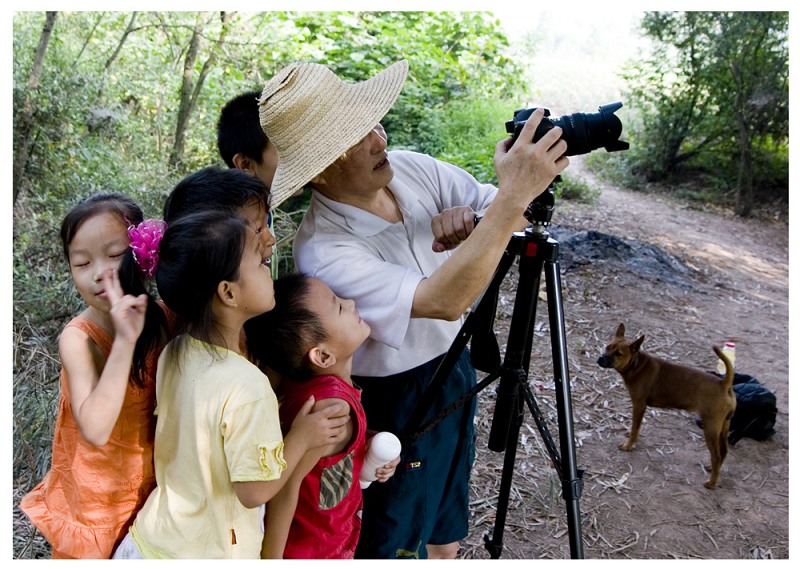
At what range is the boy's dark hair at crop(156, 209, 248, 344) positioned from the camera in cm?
130

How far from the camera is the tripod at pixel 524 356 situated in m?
1.58

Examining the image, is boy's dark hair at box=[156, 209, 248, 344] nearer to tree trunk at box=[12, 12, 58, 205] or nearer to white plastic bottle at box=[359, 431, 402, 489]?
white plastic bottle at box=[359, 431, 402, 489]

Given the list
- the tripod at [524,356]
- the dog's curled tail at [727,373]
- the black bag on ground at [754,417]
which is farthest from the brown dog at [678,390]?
the tripod at [524,356]

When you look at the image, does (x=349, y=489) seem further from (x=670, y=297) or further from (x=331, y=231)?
(x=670, y=297)

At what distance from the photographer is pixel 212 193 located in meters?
1.48

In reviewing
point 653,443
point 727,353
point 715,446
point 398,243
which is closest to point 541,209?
point 398,243

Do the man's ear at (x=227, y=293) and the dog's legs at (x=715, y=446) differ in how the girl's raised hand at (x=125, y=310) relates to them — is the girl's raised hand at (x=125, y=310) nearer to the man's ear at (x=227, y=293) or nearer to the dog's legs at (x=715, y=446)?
the man's ear at (x=227, y=293)

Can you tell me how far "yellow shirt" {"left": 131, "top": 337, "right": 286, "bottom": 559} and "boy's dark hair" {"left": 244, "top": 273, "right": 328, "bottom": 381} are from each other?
0.18m

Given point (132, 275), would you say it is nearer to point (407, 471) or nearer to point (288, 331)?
point (288, 331)

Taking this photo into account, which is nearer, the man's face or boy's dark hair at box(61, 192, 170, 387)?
boy's dark hair at box(61, 192, 170, 387)

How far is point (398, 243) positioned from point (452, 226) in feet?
0.52

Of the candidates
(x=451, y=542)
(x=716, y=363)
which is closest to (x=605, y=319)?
(x=716, y=363)

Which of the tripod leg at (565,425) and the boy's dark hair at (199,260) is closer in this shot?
the boy's dark hair at (199,260)

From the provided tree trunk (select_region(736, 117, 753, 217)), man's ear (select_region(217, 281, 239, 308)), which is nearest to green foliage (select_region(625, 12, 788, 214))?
tree trunk (select_region(736, 117, 753, 217))
